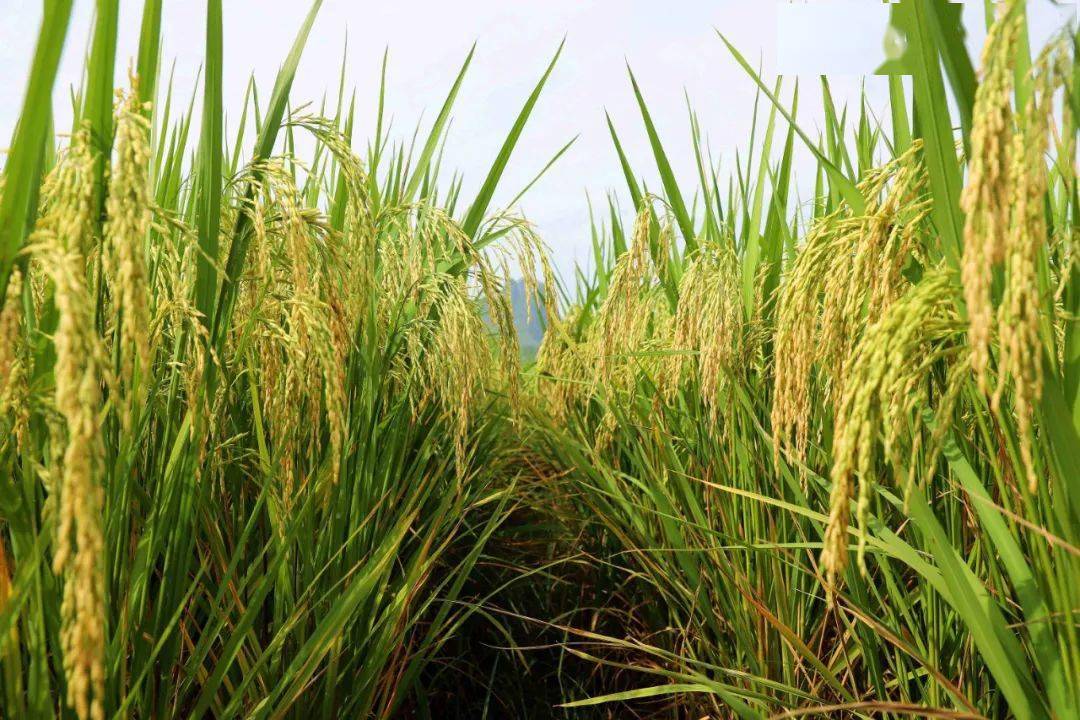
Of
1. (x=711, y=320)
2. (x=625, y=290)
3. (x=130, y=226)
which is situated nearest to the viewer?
(x=130, y=226)

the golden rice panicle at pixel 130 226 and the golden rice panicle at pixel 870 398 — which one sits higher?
the golden rice panicle at pixel 130 226

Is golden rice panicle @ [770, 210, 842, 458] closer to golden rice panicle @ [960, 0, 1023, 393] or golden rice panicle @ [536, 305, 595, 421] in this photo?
golden rice panicle @ [960, 0, 1023, 393]

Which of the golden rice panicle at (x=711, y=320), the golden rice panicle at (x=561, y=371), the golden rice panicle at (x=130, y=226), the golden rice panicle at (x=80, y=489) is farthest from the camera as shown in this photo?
the golden rice panicle at (x=561, y=371)

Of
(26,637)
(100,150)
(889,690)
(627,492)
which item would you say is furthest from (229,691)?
(889,690)

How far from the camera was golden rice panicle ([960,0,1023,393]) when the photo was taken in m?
0.73

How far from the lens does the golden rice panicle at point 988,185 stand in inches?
28.6

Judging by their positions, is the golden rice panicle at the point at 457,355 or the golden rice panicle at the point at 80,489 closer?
the golden rice panicle at the point at 80,489

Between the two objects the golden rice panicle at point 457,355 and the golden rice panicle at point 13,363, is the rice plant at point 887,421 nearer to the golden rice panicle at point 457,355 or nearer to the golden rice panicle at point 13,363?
the golden rice panicle at point 457,355

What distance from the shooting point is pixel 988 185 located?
73 cm

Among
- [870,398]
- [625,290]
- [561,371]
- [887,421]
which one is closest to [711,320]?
[625,290]

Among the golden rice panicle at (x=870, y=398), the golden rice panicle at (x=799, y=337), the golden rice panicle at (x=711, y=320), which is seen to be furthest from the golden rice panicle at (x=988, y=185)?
the golden rice panicle at (x=711, y=320)

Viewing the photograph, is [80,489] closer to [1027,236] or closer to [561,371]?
[1027,236]

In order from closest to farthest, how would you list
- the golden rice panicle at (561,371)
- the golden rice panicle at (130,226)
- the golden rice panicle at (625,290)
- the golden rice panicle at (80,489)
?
1. the golden rice panicle at (80,489)
2. the golden rice panicle at (130,226)
3. the golden rice panicle at (625,290)
4. the golden rice panicle at (561,371)

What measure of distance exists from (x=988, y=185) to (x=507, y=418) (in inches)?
87.1
